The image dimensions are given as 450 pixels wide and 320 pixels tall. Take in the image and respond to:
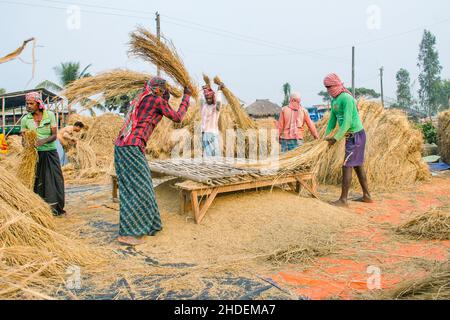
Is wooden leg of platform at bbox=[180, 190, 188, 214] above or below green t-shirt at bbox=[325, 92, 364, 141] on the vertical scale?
below

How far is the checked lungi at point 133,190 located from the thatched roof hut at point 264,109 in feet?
93.4

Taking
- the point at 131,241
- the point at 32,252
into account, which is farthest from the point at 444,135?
the point at 32,252

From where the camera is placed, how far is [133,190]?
3.56m

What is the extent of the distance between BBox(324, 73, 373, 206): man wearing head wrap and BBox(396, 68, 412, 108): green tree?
1512 inches

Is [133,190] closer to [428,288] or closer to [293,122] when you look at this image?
[428,288]

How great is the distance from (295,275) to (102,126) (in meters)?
9.19

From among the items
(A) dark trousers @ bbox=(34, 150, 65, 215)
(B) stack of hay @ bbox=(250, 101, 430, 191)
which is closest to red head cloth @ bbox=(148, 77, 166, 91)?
(A) dark trousers @ bbox=(34, 150, 65, 215)

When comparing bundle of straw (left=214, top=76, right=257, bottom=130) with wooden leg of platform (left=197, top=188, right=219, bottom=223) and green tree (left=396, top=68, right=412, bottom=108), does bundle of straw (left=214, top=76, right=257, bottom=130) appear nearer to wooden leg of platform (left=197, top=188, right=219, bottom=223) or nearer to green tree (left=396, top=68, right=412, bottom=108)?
wooden leg of platform (left=197, top=188, right=219, bottom=223)

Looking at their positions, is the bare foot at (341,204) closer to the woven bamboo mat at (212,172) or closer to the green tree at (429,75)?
the woven bamboo mat at (212,172)

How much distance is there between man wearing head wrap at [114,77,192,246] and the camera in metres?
3.53

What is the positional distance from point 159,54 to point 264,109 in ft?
95.8

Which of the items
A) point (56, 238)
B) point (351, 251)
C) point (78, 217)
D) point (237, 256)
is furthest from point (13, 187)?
point (351, 251)

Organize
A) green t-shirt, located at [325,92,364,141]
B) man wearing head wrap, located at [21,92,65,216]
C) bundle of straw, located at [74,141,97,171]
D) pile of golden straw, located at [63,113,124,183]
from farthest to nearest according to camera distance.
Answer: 1. bundle of straw, located at [74,141,97,171]
2. pile of golden straw, located at [63,113,124,183]
3. green t-shirt, located at [325,92,364,141]
4. man wearing head wrap, located at [21,92,65,216]
